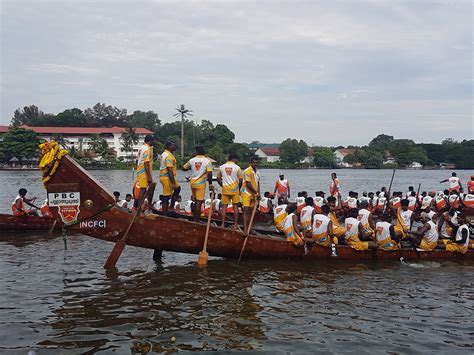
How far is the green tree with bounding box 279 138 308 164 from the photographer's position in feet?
430

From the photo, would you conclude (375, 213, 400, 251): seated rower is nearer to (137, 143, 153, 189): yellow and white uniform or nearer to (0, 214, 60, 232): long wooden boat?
(137, 143, 153, 189): yellow and white uniform

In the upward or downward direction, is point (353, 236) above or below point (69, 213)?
below

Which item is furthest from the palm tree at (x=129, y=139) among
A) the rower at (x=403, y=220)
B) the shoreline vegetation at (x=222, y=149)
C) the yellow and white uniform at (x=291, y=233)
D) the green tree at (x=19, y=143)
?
the yellow and white uniform at (x=291, y=233)

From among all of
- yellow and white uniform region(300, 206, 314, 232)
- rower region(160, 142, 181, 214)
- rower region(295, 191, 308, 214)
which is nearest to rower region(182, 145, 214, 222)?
rower region(160, 142, 181, 214)

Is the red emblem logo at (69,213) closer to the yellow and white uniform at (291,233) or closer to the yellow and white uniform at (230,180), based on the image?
the yellow and white uniform at (230,180)

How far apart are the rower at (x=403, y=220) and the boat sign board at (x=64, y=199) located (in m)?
8.50

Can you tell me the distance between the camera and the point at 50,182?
10.1m

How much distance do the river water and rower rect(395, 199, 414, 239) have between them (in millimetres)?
929

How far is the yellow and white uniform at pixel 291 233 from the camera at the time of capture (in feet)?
40.8

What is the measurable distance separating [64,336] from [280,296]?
435 centimetres

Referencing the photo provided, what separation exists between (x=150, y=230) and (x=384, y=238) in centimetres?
638

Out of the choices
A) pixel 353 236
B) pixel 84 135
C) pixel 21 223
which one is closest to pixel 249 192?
pixel 353 236

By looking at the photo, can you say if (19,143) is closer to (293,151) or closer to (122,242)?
(293,151)

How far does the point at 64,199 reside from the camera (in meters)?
10.2
